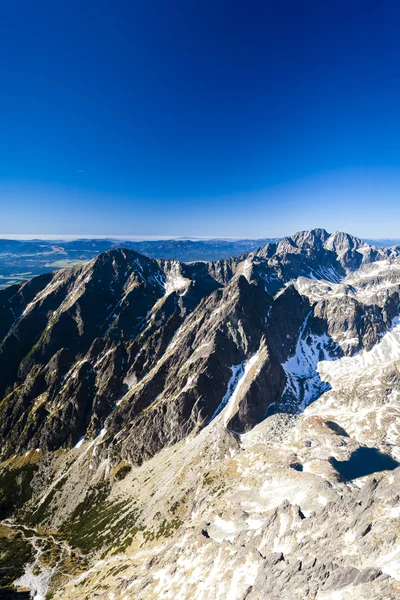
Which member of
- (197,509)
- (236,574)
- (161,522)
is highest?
(236,574)

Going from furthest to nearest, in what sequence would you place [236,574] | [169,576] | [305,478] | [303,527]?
1. [305,478]
2. [169,576]
3. [303,527]
4. [236,574]

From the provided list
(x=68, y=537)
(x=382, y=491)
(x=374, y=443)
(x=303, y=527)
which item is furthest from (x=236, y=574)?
(x=374, y=443)

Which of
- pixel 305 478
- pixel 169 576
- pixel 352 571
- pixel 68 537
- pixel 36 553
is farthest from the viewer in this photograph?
pixel 68 537

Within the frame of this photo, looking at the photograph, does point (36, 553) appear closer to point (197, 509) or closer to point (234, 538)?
point (197, 509)

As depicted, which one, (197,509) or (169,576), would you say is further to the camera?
(197,509)

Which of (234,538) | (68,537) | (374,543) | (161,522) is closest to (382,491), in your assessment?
(374,543)

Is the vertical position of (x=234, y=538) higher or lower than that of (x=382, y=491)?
lower

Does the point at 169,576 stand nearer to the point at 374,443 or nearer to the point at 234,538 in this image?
the point at 234,538
